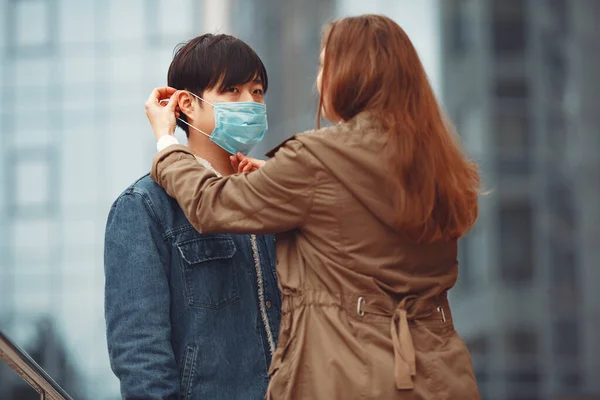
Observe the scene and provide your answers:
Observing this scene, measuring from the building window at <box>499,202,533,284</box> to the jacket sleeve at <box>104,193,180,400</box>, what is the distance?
14.7 meters

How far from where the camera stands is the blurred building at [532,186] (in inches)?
663

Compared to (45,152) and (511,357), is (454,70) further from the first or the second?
(45,152)

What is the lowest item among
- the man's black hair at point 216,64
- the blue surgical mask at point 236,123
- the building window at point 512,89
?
the building window at point 512,89

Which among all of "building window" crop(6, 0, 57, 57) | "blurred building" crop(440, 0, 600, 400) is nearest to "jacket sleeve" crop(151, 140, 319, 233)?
"blurred building" crop(440, 0, 600, 400)

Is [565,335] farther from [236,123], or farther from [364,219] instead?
[364,219]

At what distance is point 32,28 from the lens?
2156cm

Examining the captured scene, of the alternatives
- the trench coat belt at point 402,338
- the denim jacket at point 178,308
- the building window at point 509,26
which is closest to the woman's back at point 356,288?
the trench coat belt at point 402,338

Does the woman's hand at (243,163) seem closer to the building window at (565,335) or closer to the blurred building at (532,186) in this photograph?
the blurred building at (532,186)

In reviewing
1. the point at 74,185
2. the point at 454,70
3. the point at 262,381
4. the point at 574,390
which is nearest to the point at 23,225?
the point at 74,185

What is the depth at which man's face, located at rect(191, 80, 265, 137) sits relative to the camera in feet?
10.1

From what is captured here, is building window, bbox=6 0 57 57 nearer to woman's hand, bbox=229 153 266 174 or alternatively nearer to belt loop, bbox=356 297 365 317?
woman's hand, bbox=229 153 266 174

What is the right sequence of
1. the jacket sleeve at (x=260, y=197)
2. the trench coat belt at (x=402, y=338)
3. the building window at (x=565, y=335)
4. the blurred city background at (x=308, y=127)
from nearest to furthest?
the trench coat belt at (x=402, y=338) → the jacket sleeve at (x=260, y=197) → the building window at (x=565, y=335) → the blurred city background at (x=308, y=127)

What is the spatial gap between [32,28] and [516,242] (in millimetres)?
11286

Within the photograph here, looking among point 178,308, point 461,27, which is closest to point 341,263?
point 178,308
